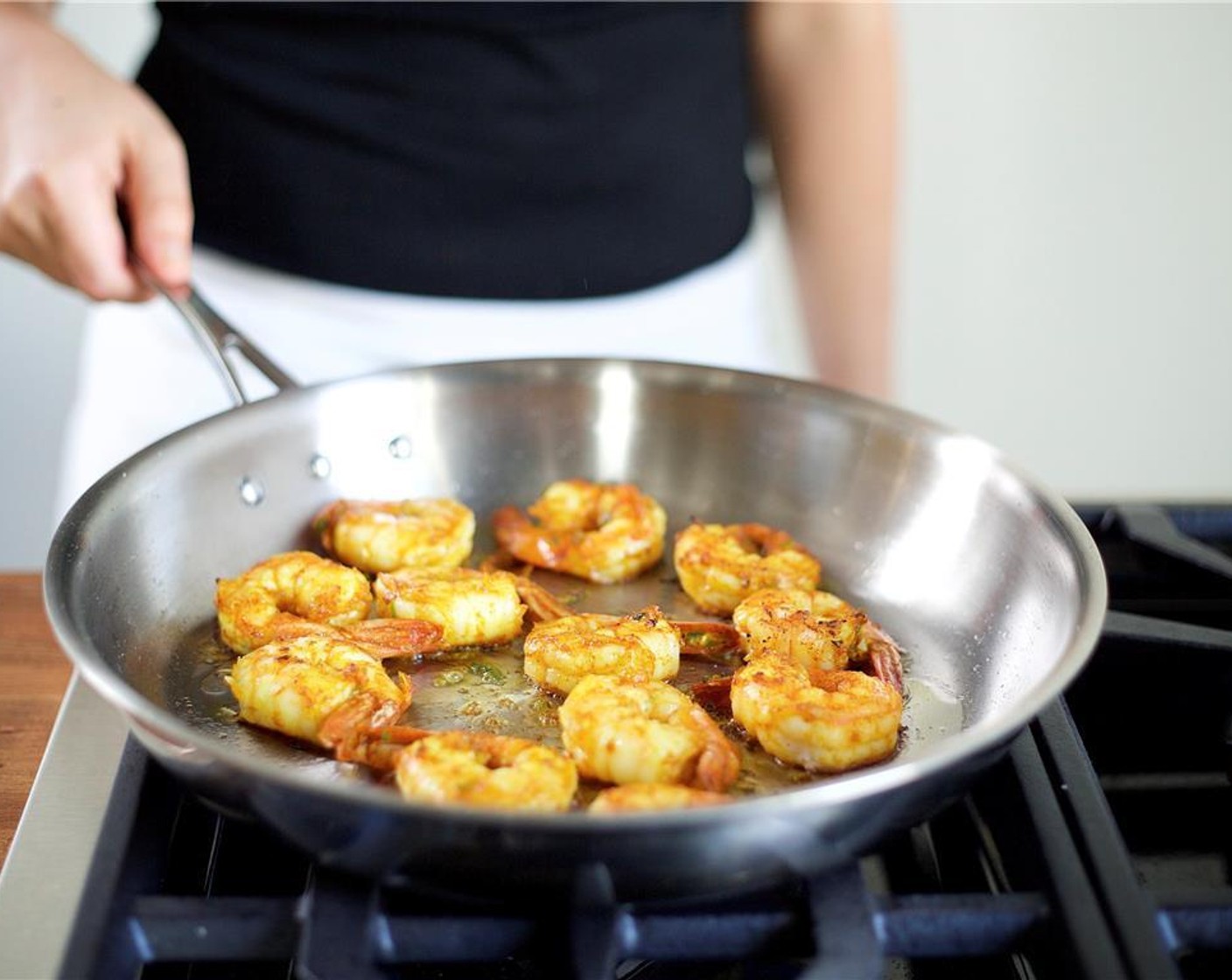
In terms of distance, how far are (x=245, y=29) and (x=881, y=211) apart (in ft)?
3.07

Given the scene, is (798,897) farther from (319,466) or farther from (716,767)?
(319,466)

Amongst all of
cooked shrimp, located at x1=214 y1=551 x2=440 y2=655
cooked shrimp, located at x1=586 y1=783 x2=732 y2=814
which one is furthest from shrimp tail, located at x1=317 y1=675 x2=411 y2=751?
cooked shrimp, located at x1=586 y1=783 x2=732 y2=814

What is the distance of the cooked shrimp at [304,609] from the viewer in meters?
1.25

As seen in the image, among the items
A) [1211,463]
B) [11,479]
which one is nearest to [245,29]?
[11,479]

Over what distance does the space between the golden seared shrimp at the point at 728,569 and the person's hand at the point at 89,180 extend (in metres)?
0.60

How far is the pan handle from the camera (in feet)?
4.63

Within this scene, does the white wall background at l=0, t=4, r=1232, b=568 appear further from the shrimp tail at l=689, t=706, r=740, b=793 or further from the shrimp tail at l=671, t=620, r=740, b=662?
the shrimp tail at l=689, t=706, r=740, b=793

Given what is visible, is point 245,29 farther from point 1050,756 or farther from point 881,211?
point 1050,756

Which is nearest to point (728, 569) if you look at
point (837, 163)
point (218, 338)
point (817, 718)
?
point (817, 718)

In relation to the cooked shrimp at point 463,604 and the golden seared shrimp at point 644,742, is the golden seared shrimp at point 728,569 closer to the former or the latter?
the cooked shrimp at point 463,604

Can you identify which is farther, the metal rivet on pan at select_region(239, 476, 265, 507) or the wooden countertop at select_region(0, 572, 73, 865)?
the metal rivet on pan at select_region(239, 476, 265, 507)

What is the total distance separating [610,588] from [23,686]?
22.2 inches

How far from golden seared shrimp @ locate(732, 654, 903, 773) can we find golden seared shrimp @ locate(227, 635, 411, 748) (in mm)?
289

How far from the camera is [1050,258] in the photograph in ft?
10.1
